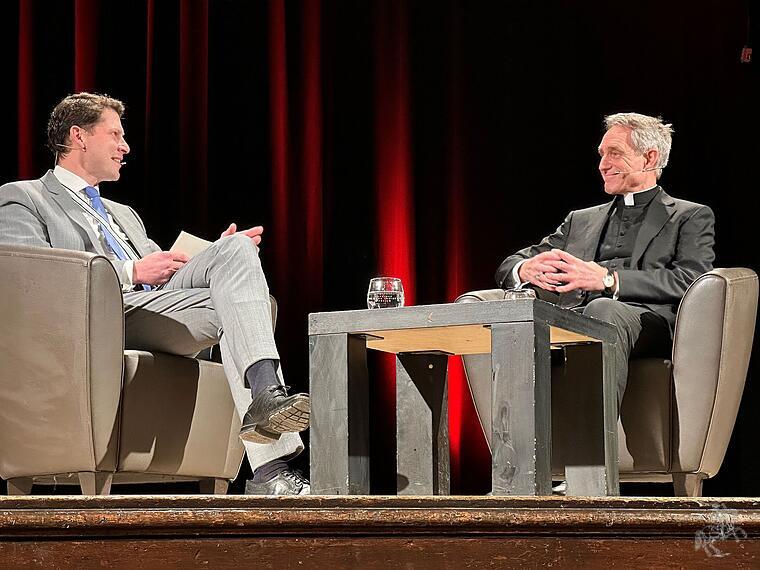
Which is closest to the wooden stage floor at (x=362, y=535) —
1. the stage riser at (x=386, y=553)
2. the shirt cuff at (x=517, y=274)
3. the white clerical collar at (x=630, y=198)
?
the stage riser at (x=386, y=553)

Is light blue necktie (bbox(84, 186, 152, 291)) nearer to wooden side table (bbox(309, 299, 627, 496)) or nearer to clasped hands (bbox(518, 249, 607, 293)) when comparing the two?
wooden side table (bbox(309, 299, 627, 496))

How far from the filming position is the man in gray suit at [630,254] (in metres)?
2.59

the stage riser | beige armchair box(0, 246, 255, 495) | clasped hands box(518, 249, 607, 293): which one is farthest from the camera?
clasped hands box(518, 249, 607, 293)

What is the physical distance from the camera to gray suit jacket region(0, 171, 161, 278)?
2.50 meters

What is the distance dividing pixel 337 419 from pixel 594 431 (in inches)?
25.8

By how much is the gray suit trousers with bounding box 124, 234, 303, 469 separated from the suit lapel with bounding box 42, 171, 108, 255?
21cm

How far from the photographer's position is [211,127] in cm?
388

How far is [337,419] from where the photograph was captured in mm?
1977

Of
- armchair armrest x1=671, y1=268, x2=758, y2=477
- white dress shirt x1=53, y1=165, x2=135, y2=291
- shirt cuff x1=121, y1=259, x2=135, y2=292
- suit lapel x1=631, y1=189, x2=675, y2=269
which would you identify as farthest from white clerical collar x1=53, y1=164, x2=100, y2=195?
armchair armrest x1=671, y1=268, x2=758, y2=477

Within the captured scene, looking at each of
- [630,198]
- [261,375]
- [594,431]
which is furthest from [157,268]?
[630,198]

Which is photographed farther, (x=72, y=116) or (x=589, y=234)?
(x=589, y=234)

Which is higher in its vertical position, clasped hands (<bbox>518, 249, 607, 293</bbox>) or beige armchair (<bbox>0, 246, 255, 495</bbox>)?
clasped hands (<bbox>518, 249, 607, 293</bbox>)

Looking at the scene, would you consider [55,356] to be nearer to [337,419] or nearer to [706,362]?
[337,419]

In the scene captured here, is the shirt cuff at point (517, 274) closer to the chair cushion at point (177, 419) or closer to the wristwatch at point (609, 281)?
the wristwatch at point (609, 281)
